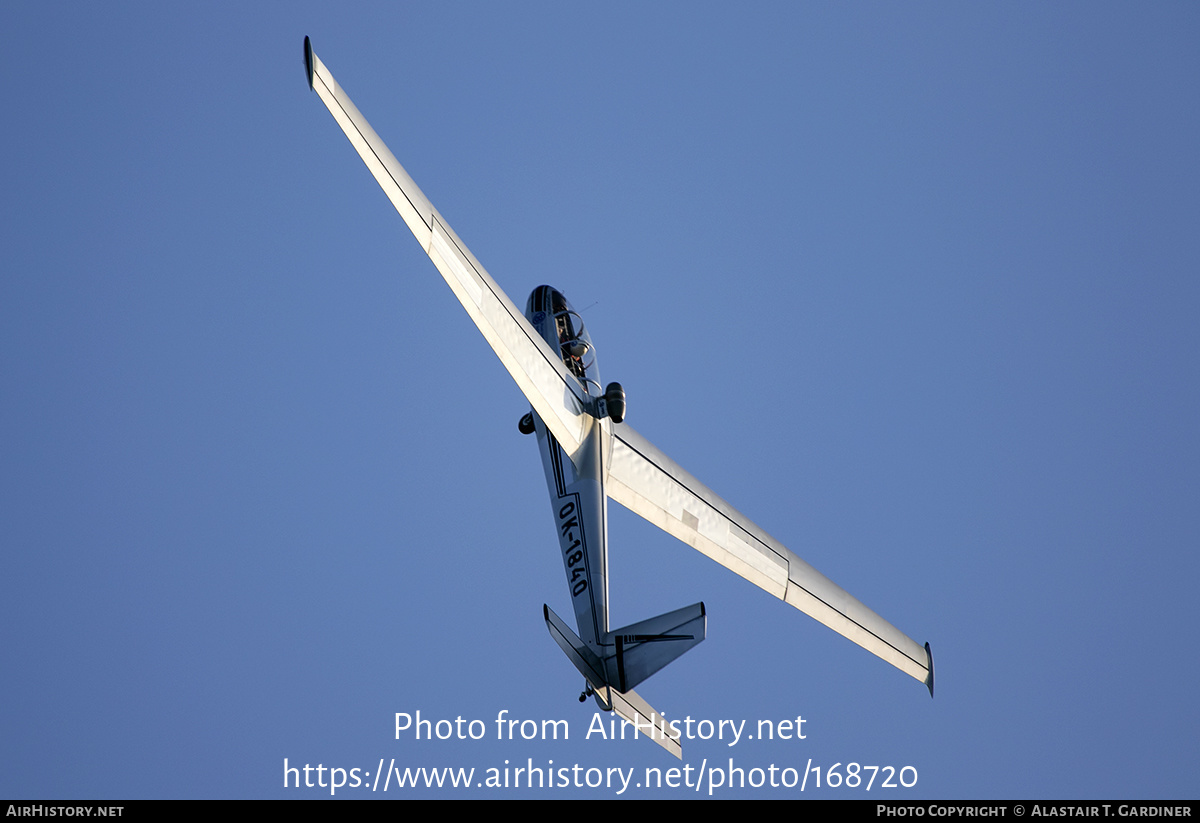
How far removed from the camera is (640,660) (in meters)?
21.8

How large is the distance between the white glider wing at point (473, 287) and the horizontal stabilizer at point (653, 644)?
4.43 m

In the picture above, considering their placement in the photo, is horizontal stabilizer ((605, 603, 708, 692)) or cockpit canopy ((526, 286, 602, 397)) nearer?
horizontal stabilizer ((605, 603, 708, 692))

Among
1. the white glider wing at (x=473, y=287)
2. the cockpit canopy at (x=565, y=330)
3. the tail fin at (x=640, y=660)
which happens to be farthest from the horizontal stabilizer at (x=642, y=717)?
the cockpit canopy at (x=565, y=330)

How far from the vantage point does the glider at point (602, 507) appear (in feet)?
66.3

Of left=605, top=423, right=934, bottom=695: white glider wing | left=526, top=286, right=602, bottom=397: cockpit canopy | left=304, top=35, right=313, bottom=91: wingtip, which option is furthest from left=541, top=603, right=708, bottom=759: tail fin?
left=304, top=35, right=313, bottom=91: wingtip

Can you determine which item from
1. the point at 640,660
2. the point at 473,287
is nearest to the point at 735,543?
the point at 640,660

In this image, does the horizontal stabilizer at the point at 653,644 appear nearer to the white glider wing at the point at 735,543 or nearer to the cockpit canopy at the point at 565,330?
the white glider wing at the point at 735,543

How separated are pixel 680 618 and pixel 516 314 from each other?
A: 7.12 m

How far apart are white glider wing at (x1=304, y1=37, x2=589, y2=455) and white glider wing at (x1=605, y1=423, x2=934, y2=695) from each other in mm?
1856

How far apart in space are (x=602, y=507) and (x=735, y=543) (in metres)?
3.46

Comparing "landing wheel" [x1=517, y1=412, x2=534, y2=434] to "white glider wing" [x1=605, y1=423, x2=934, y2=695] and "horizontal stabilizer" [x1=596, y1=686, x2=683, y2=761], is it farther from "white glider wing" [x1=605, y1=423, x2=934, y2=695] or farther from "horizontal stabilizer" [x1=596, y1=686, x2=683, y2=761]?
"horizontal stabilizer" [x1=596, y1=686, x2=683, y2=761]

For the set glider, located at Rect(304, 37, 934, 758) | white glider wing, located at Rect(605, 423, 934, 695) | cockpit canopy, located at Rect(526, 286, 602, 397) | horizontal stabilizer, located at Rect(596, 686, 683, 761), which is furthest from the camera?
cockpit canopy, located at Rect(526, 286, 602, 397)

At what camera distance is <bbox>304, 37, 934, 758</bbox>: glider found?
20219 mm
